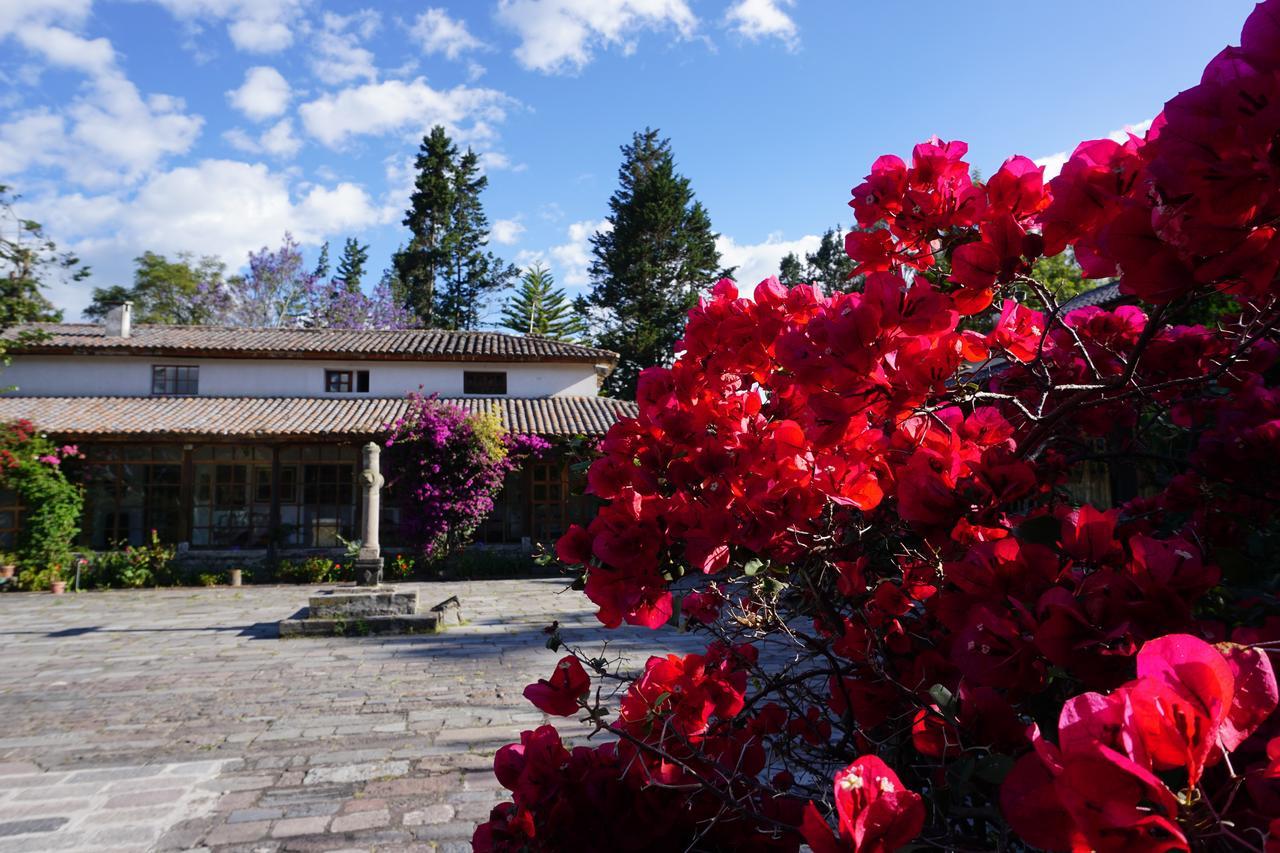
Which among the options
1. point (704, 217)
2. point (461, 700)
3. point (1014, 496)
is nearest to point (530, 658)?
point (461, 700)

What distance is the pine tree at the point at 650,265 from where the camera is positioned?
102 ft

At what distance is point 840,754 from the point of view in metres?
1.50

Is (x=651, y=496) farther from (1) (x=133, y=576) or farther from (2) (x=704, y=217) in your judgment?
(2) (x=704, y=217)

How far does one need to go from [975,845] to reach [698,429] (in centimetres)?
83

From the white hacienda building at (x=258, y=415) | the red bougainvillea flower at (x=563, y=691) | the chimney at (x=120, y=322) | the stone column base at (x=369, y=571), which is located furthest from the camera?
the chimney at (x=120, y=322)

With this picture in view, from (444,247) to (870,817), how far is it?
3629cm

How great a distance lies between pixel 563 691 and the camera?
57.8 inches

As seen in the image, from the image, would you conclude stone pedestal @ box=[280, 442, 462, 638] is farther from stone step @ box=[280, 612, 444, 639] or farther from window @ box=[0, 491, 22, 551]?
window @ box=[0, 491, 22, 551]

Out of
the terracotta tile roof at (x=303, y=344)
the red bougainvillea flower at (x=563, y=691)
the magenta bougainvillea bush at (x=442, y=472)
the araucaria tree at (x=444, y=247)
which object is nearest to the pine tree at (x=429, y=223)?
the araucaria tree at (x=444, y=247)

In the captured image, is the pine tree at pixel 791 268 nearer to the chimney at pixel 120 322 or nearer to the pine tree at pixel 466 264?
the pine tree at pixel 466 264

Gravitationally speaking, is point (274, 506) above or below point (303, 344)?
below

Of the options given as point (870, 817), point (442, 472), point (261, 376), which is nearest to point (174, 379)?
point (261, 376)

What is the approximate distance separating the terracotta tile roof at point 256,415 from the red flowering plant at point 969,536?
1393 cm

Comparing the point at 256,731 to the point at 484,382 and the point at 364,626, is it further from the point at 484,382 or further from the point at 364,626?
the point at 484,382
